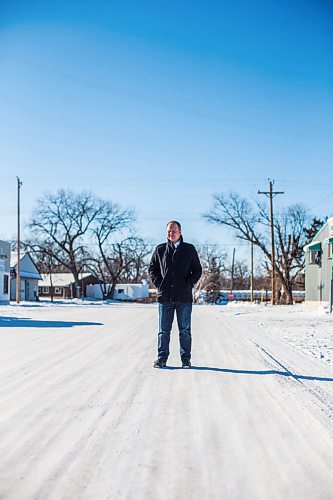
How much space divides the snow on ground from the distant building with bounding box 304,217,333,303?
23.9 meters

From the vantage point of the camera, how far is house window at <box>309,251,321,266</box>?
3186 cm

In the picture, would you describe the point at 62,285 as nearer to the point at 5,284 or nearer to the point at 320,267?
the point at 5,284

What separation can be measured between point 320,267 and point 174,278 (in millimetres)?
26876

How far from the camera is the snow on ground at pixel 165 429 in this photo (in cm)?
264

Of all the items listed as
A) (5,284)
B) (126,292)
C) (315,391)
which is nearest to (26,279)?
(5,284)

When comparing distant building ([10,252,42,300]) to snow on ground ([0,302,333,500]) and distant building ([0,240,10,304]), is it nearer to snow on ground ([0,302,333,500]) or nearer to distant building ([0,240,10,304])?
distant building ([0,240,10,304])

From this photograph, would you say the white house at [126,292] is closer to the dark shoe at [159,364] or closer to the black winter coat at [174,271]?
the black winter coat at [174,271]

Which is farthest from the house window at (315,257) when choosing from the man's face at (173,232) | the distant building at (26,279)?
the distant building at (26,279)

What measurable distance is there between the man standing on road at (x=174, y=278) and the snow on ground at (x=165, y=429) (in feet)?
1.83

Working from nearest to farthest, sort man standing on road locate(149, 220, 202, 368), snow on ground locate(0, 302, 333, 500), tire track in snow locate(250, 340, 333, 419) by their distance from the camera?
snow on ground locate(0, 302, 333, 500), tire track in snow locate(250, 340, 333, 419), man standing on road locate(149, 220, 202, 368)

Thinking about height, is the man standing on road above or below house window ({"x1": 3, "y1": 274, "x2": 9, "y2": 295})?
above

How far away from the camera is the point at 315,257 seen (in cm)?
3275

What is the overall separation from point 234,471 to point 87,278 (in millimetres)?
76385

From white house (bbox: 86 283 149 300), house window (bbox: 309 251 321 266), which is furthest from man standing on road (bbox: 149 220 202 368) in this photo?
white house (bbox: 86 283 149 300)
